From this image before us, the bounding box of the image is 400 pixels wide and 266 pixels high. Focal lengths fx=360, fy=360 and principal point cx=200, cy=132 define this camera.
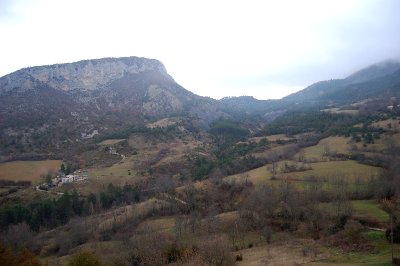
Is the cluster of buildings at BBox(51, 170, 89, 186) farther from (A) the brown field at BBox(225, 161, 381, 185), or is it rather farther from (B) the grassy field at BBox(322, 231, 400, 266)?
(B) the grassy field at BBox(322, 231, 400, 266)

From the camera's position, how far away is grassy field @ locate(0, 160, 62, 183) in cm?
15325

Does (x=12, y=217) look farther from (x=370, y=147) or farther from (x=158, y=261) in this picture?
(x=370, y=147)

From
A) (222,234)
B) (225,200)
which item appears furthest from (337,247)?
(225,200)

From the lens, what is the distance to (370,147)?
126m

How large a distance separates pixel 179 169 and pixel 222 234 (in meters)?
90.3

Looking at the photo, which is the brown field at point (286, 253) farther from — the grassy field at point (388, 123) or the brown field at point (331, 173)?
the grassy field at point (388, 123)

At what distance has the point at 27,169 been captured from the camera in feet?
540

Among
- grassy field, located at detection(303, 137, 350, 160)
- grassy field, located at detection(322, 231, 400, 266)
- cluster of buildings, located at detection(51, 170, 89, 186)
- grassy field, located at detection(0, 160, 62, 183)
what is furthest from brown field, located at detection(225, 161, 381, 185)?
grassy field, located at detection(0, 160, 62, 183)

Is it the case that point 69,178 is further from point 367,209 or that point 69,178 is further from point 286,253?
point 367,209

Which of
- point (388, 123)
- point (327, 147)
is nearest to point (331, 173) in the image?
point (327, 147)

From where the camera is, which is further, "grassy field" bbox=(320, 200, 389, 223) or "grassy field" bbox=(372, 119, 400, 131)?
"grassy field" bbox=(372, 119, 400, 131)

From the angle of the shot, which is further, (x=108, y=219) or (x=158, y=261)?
(x=108, y=219)

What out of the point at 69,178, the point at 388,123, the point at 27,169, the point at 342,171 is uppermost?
the point at 388,123

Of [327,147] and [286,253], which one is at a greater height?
[327,147]
